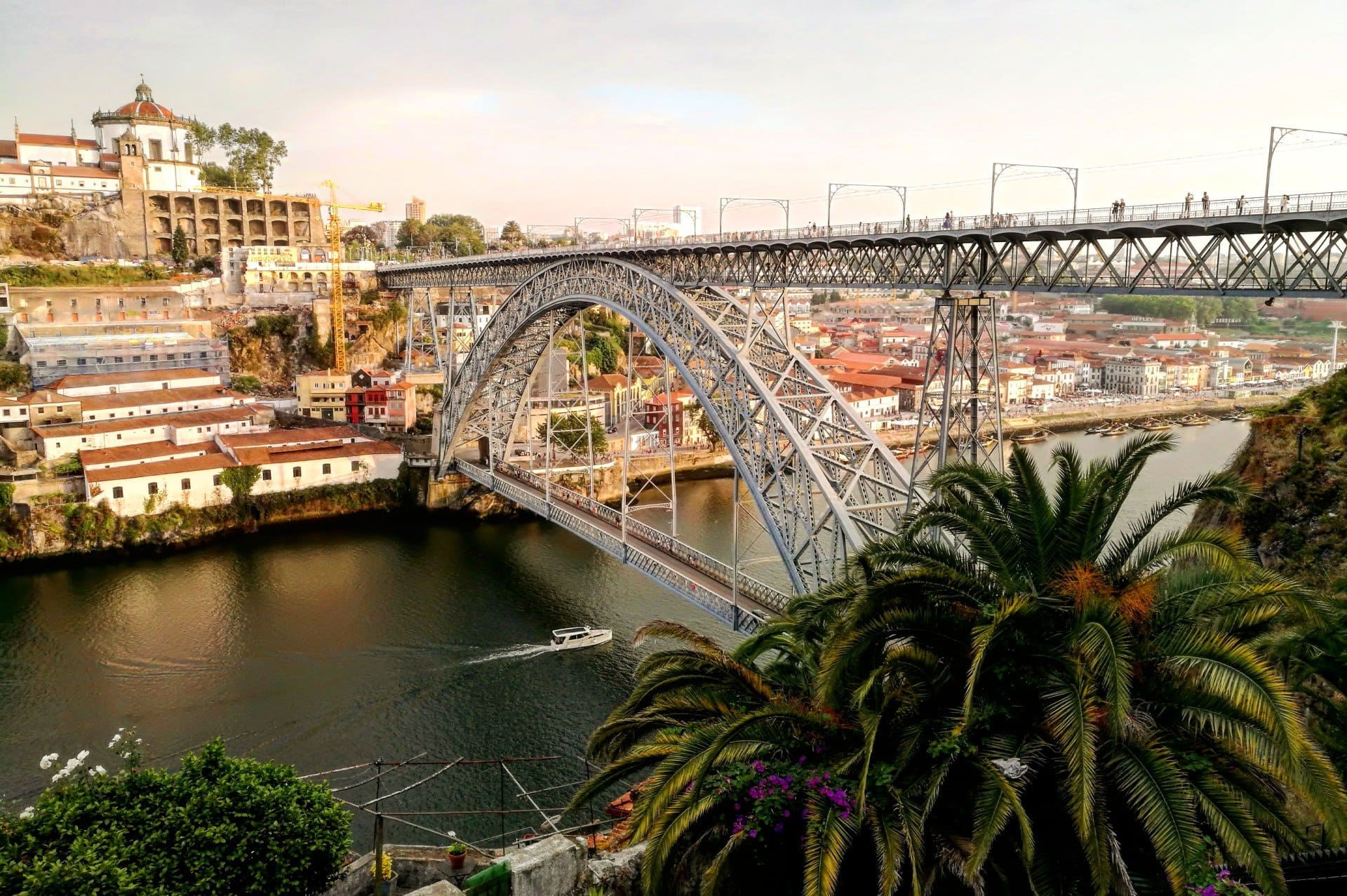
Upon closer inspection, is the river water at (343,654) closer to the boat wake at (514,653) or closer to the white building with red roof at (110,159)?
the boat wake at (514,653)

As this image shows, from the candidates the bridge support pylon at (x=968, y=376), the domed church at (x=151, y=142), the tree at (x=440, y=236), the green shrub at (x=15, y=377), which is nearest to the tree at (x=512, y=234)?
the tree at (x=440, y=236)

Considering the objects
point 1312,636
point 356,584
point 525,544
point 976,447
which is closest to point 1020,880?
point 1312,636

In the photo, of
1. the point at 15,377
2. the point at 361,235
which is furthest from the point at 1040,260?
the point at 361,235

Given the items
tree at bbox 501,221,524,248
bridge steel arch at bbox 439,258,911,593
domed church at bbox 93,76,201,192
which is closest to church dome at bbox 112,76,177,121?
domed church at bbox 93,76,201,192

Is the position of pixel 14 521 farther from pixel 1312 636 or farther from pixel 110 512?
pixel 1312 636

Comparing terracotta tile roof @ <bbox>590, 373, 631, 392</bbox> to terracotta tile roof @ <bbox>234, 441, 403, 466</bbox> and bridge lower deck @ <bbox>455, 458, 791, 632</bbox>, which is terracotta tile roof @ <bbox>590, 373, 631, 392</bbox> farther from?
bridge lower deck @ <bbox>455, 458, 791, 632</bbox>

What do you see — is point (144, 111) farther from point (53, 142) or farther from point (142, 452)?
point (142, 452)
